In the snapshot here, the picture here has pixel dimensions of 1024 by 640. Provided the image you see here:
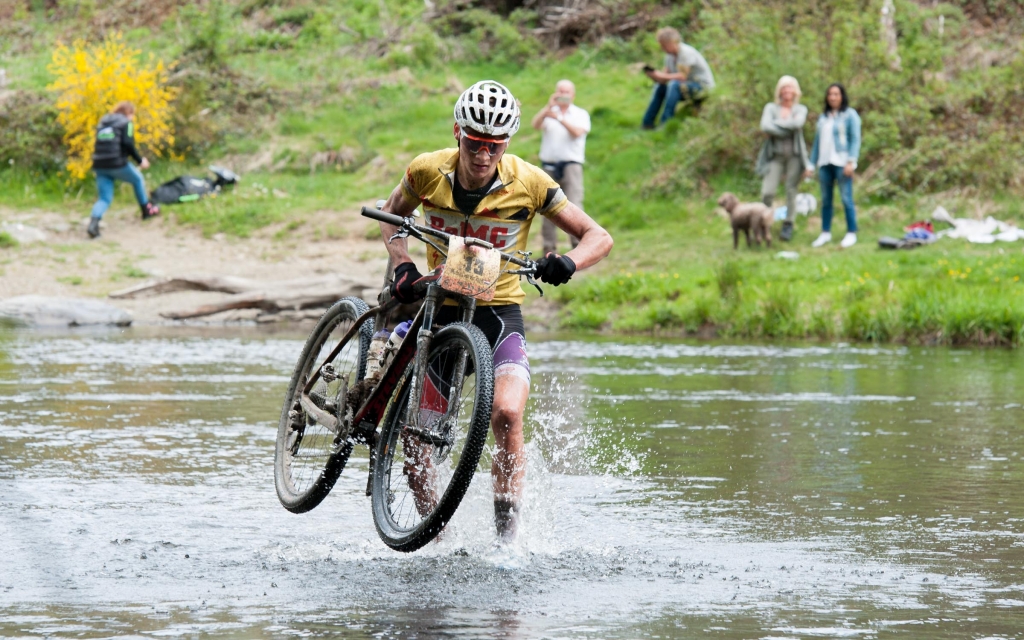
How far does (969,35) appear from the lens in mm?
28219

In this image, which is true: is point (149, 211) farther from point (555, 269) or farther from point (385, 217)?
point (555, 269)

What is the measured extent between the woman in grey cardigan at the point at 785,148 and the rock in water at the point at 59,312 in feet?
28.8

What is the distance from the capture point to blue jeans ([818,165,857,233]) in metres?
19.8

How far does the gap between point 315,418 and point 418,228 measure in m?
1.27

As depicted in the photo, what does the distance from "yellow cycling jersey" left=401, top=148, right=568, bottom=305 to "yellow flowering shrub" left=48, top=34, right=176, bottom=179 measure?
19.6 metres

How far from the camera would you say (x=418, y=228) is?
622 cm

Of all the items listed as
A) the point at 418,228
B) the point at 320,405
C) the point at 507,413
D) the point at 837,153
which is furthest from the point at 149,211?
the point at 507,413

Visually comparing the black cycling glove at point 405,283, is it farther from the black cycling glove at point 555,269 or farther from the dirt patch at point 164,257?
the dirt patch at point 164,257

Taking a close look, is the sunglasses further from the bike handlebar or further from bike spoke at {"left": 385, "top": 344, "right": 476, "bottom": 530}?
bike spoke at {"left": 385, "top": 344, "right": 476, "bottom": 530}

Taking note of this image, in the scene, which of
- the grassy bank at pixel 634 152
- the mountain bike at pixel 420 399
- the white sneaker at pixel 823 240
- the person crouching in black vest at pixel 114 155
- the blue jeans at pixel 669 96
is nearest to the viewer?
the mountain bike at pixel 420 399

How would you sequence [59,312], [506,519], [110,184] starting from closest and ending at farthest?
[506,519] → [59,312] → [110,184]

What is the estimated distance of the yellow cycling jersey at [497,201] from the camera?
6344 mm

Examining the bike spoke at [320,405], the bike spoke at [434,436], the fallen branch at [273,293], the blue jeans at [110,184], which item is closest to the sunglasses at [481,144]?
the bike spoke at [434,436]

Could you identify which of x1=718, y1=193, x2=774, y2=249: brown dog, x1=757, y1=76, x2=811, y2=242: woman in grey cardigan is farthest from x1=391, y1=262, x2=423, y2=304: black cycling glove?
x1=757, y1=76, x2=811, y2=242: woman in grey cardigan
